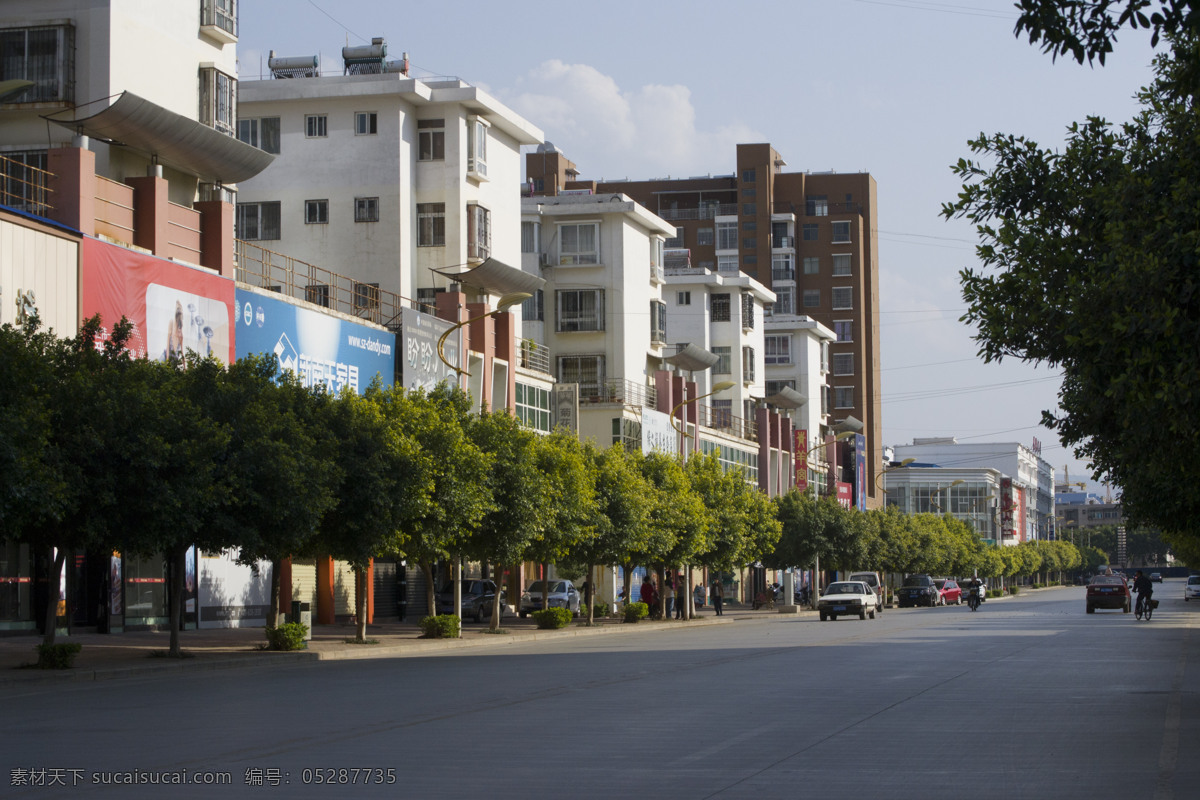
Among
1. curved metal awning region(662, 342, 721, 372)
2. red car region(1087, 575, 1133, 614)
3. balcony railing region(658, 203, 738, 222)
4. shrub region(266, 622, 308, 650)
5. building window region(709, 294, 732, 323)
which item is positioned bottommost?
red car region(1087, 575, 1133, 614)

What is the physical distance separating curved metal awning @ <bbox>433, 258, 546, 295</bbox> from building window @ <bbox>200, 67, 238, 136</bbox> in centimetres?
1403

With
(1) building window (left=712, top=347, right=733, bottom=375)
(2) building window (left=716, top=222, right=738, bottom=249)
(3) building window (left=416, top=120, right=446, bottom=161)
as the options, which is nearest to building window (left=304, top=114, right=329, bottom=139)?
(3) building window (left=416, top=120, right=446, bottom=161)

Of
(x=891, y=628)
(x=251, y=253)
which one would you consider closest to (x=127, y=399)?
(x=891, y=628)

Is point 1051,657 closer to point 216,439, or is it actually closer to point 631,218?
point 216,439

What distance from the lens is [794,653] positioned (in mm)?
30547

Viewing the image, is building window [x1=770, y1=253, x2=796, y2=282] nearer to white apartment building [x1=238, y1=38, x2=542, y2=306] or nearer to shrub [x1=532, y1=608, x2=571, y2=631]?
white apartment building [x1=238, y1=38, x2=542, y2=306]

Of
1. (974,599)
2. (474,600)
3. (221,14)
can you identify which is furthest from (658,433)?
(221,14)

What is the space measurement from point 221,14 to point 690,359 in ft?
148

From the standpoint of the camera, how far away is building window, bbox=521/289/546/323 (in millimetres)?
76625

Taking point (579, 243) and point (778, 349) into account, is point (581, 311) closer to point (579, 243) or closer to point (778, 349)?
point (579, 243)

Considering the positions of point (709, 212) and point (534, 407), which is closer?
point (534, 407)

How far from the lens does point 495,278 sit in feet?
189

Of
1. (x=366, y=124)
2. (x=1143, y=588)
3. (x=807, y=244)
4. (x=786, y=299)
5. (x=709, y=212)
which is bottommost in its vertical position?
(x=1143, y=588)

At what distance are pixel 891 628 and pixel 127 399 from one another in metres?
27.3
